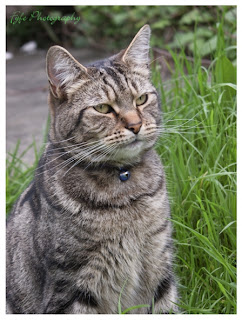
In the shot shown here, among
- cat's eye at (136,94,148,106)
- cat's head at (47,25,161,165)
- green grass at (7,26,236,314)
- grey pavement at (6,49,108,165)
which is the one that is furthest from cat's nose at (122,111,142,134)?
grey pavement at (6,49,108,165)

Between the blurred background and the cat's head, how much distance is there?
174 centimetres

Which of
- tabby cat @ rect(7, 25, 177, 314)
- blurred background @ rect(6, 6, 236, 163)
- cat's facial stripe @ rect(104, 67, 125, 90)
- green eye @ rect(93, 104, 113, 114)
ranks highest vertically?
blurred background @ rect(6, 6, 236, 163)

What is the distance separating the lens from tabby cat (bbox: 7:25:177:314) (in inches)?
79.0

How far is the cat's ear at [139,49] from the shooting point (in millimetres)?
2170

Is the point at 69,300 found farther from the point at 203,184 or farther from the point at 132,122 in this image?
the point at 203,184

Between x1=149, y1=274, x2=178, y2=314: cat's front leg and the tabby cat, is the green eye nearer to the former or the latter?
the tabby cat

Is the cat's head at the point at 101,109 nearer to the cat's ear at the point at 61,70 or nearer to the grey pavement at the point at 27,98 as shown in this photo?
the cat's ear at the point at 61,70

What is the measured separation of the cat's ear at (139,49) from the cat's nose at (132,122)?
0.34m

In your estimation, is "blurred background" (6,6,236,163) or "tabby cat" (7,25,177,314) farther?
"blurred background" (6,6,236,163)

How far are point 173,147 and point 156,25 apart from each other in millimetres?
2107

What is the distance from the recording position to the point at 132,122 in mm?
1960

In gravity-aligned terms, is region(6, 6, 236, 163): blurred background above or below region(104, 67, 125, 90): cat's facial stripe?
above

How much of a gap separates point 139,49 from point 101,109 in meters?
0.39
